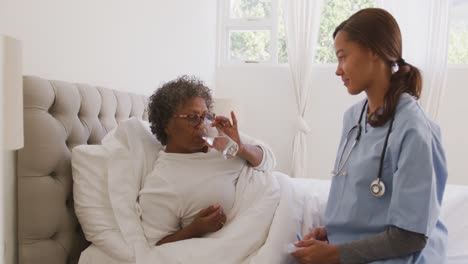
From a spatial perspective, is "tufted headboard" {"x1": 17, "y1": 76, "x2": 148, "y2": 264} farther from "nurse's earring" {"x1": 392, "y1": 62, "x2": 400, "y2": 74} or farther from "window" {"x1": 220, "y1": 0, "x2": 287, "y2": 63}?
"window" {"x1": 220, "y1": 0, "x2": 287, "y2": 63}

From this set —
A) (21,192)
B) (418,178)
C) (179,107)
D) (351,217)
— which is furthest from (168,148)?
(418,178)

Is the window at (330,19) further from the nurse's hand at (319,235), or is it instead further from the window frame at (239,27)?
the nurse's hand at (319,235)

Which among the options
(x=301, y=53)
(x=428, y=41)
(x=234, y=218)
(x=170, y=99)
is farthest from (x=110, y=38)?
(x=428, y=41)

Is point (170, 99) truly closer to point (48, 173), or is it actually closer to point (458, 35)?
point (48, 173)

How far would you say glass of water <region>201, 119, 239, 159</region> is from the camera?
1569mm

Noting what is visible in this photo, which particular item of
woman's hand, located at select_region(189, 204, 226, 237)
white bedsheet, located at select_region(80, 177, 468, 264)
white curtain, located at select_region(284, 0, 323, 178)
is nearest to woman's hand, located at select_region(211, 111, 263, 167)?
white bedsheet, located at select_region(80, 177, 468, 264)

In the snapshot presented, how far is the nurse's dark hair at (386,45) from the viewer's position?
1186 mm

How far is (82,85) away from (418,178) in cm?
137

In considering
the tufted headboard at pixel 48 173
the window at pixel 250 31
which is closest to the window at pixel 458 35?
the window at pixel 250 31

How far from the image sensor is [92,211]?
1.57 meters

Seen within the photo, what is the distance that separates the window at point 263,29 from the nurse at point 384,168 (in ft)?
9.97

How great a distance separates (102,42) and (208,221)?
1.21 metres

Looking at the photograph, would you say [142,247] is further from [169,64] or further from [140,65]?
[169,64]

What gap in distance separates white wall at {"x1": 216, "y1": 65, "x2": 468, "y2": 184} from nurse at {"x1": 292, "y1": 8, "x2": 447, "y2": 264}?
2.71 meters
